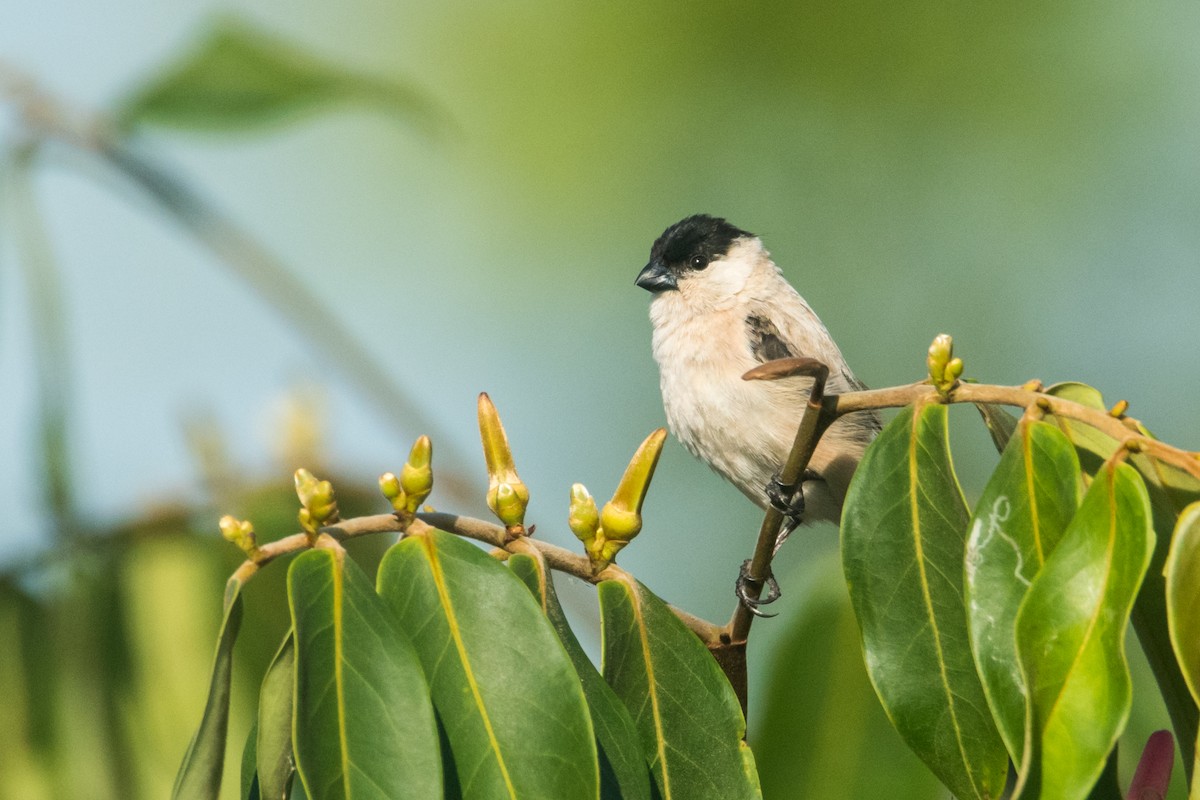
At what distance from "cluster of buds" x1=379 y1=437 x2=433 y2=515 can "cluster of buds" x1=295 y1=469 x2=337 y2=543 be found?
5 centimetres

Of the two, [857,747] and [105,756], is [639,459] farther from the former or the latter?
[105,756]

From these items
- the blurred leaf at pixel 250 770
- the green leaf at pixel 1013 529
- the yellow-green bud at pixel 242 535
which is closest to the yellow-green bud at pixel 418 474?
the yellow-green bud at pixel 242 535

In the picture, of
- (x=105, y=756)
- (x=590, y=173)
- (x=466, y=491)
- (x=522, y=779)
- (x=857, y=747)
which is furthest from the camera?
(x=590, y=173)

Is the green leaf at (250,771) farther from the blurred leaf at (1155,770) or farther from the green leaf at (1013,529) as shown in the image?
the blurred leaf at (1155,770)

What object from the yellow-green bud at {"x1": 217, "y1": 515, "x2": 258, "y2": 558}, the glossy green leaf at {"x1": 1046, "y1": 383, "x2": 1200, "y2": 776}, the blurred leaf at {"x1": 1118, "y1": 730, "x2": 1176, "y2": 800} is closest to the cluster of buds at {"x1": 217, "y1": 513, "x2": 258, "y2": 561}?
the yellow-green bud at {"x1": 217, "y1": 515, "x2": 258, "y2": 558}

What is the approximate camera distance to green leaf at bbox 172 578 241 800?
3.66 ft

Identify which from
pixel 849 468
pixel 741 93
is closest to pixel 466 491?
pixel 849 468

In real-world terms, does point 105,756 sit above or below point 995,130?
below

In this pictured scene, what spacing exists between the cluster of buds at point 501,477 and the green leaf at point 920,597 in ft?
1.09

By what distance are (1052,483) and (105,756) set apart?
126 cm

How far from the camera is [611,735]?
46.4 inches

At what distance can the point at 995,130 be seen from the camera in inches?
337

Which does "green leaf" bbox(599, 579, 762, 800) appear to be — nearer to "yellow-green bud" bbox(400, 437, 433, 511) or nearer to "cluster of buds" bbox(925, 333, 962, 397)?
"yellow-green bud" bbox(400, 437, 433, 511)

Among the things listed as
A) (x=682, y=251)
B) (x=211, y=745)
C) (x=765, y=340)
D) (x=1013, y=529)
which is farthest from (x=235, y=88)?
(x=682, y=251)
